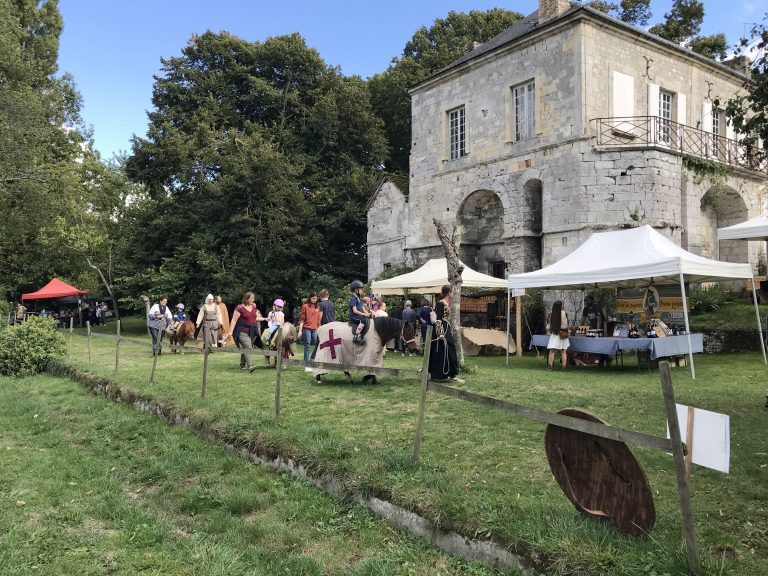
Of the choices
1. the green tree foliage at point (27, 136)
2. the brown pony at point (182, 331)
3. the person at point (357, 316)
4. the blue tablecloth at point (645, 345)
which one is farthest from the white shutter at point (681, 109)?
the green tree foliage at point (27, 136)

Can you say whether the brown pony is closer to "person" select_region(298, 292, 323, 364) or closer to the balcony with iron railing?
"person" select_region(298, 292, 323, 364)

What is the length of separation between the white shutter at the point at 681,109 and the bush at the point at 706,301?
6958 mm

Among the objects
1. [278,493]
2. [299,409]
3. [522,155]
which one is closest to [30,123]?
[522,155]

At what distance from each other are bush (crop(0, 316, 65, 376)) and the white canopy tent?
36.1ft

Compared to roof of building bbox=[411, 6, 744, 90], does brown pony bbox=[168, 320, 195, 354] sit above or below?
below

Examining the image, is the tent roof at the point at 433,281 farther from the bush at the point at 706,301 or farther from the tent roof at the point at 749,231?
the tent roof at the point at 749,231

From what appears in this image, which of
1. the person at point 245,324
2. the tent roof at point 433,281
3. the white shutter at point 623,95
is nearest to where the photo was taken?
the person at point 245,324

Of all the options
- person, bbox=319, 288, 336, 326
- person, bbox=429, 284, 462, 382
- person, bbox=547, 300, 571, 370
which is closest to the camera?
person, bbox=429, 284, 462, 382

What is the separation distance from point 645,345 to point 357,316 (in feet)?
17.8

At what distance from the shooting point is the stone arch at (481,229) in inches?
847

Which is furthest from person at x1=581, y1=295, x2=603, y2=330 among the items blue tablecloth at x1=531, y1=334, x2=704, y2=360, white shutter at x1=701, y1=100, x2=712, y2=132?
white shutter at x1=701, y1=100, x2=712, y2=132

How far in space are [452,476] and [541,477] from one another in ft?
2.38

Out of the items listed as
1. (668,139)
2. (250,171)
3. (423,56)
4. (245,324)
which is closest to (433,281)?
(245,324)

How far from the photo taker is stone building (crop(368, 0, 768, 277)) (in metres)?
17.3
